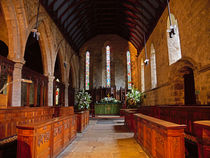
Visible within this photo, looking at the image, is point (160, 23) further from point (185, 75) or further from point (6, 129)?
point (6, 129)

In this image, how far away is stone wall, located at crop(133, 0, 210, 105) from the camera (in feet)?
17.0

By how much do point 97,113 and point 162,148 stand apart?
36.4ft

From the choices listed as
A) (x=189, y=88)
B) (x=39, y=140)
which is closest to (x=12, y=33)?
(x=39, y=140)

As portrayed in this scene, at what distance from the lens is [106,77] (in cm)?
1686

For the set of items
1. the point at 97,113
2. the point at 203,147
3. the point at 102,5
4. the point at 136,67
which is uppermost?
the point at 102,5

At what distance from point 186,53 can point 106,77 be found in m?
10.9

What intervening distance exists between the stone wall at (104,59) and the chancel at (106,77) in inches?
4.2

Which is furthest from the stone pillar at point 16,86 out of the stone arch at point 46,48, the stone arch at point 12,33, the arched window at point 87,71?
the arched window at point 87,71

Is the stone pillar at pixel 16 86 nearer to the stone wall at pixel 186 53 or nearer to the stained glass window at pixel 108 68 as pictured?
the stone wall at pixel 186 53

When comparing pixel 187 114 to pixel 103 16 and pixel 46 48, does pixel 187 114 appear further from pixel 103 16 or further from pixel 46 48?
pixel 103 16

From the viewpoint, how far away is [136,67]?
55.0 ft

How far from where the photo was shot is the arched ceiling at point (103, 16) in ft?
32.4

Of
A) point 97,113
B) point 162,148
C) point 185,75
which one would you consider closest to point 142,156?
point 162,148

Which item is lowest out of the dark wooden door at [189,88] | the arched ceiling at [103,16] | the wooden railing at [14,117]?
the wooden railing at [14,117]
